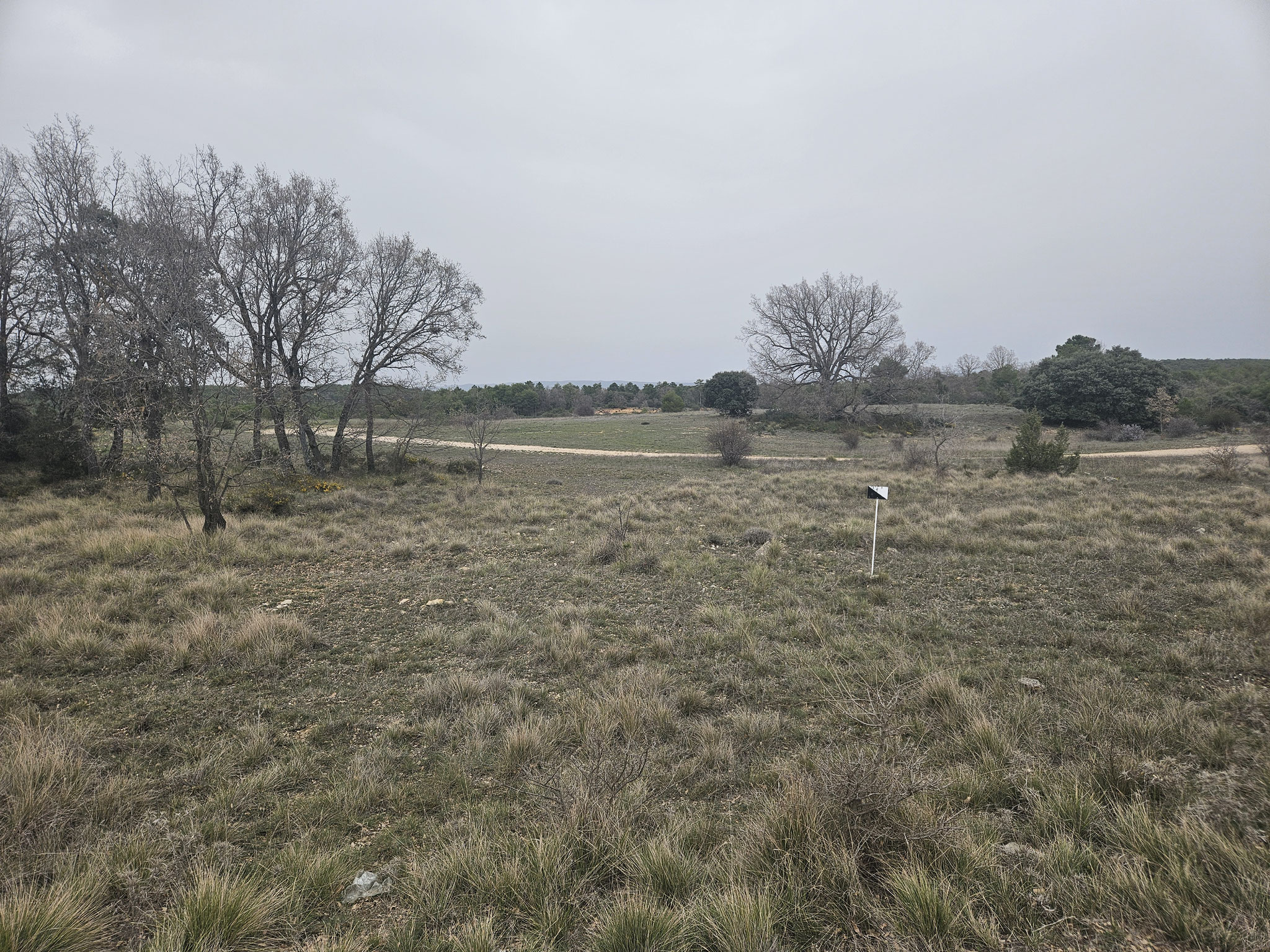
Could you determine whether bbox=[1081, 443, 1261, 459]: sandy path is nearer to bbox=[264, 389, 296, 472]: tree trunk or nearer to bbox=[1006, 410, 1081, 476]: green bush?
bbox=[1006, 410, 1081, 476]: green bush

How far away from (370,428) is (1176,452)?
37659mm

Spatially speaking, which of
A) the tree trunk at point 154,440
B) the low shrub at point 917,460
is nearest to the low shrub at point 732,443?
→ the low shrub at point 917,460

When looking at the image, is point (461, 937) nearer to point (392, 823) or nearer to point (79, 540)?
point (392, 823)

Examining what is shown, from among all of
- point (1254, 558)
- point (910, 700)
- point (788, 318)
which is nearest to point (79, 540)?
point (910, 700)

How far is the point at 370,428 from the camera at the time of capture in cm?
2167

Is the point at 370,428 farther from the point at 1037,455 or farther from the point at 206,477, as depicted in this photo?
the point at 1037,455

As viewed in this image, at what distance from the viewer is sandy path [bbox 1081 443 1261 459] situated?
24.1 m

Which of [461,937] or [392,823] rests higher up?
[461,937]

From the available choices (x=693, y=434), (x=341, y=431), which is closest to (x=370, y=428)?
(x=341, y=431)

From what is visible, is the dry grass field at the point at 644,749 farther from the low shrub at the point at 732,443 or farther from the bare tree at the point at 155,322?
the low shrub at the point at 732,443

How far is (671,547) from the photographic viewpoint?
10.4m

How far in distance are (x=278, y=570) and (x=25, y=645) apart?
3546mm

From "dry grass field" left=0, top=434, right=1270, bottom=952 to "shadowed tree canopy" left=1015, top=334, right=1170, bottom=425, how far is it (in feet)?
126

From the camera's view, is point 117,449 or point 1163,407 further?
point 1163,407
